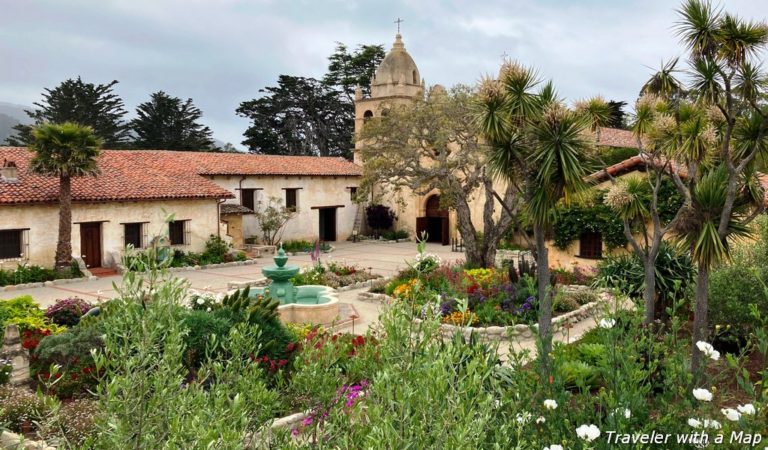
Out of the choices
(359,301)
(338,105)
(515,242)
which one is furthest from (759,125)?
(338,105)

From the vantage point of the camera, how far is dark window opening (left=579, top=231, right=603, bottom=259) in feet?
70.4

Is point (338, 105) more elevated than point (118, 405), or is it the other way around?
point (338, 105)

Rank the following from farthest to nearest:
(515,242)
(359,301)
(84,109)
→ (84,109), (515,242), (359,301)

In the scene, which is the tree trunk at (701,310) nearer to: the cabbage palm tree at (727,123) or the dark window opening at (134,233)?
the cabbage palm tree at (727,123)

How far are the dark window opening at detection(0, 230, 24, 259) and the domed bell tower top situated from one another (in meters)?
21.7

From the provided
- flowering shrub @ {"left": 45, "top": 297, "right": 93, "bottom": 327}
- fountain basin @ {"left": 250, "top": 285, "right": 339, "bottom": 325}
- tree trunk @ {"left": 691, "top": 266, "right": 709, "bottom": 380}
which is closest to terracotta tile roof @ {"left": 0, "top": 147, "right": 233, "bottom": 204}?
flowering shrub @ {"left": 45, "top": 297, "right": 93, "bottom": 327}

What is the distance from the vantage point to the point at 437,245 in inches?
1447

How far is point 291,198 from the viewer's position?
35781 mm

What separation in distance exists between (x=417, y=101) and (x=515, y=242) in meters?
11.9

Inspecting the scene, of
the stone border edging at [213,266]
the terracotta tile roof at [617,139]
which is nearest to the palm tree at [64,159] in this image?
the stone border edging at [213,266]

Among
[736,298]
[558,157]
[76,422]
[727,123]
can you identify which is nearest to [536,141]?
[558,157]

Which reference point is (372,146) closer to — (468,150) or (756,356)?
(468,150)

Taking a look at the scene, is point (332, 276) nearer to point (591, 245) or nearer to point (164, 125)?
point (591, 245)

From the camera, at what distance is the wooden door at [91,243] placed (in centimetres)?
2469
